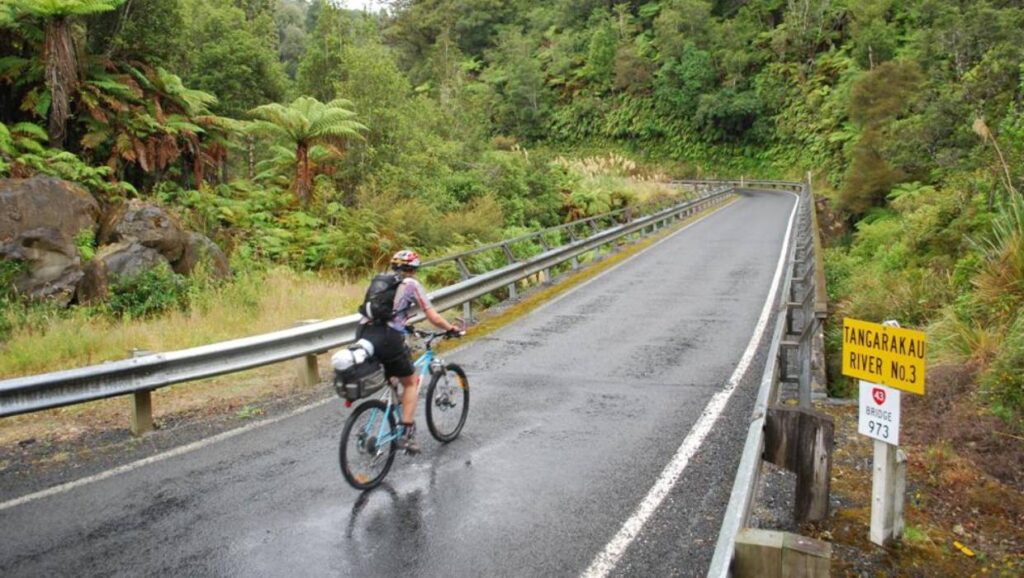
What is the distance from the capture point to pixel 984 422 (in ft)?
21.6

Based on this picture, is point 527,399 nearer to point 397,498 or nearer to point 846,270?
point 397,498

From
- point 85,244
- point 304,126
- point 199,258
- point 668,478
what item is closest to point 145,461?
point 668,478

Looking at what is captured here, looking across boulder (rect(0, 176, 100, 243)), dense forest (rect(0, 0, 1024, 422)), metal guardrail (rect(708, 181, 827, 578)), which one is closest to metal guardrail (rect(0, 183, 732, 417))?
metal guardrail (rect(708, 181, 827, 578))

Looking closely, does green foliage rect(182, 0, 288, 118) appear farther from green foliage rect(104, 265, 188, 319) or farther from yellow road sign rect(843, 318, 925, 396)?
yellow road sign rect(843, 318, 925, 396)

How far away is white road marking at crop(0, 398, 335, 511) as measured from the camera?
5.10 metres

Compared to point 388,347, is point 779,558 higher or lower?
lower

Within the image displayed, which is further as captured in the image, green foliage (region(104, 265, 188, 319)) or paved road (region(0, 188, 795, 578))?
green foliage (region(104, 265, 188, 319))

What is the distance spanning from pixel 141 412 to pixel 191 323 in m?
3.93

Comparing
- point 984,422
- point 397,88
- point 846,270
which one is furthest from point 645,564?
point 397,88

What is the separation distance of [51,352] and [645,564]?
7.57 m

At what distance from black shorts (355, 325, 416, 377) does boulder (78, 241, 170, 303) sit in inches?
302

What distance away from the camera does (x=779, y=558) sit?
322cm

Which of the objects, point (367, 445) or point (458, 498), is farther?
point (367, 445)

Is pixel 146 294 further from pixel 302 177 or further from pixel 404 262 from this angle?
pixel 404 262
